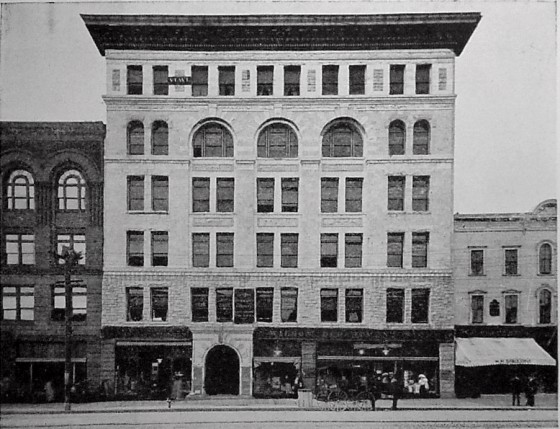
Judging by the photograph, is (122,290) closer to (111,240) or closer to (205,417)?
(111,240)

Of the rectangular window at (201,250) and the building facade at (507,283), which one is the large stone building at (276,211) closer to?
the rectangular window at (201,250)

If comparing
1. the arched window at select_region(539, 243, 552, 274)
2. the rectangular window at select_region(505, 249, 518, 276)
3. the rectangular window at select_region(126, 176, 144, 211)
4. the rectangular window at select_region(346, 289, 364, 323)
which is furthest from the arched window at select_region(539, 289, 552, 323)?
the rectangular window at select_region(126, 176, 144, 211)

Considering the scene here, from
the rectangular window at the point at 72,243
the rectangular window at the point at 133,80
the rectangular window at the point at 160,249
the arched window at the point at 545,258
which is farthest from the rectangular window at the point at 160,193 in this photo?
the arched window at the point at 545,258

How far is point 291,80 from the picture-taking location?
10.8 m

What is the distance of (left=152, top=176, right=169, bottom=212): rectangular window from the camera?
10.8 meters

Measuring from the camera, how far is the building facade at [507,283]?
1059cm

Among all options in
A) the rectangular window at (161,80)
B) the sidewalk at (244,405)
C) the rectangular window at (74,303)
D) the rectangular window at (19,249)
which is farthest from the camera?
the rectangular window at (74,303)

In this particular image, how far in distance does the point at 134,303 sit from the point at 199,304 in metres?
0.94

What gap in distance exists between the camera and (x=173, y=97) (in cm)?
1075

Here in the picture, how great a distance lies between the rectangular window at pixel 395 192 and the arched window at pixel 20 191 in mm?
A: 4966

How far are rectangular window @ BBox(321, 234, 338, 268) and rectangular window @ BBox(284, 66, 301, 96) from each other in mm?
2064

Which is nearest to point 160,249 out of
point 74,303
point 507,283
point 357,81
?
point 74,303

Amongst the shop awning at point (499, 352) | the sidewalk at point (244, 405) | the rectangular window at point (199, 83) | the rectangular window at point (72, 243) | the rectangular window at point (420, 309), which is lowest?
the sidewalk at point (244, 405)

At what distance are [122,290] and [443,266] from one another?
4543 mm
